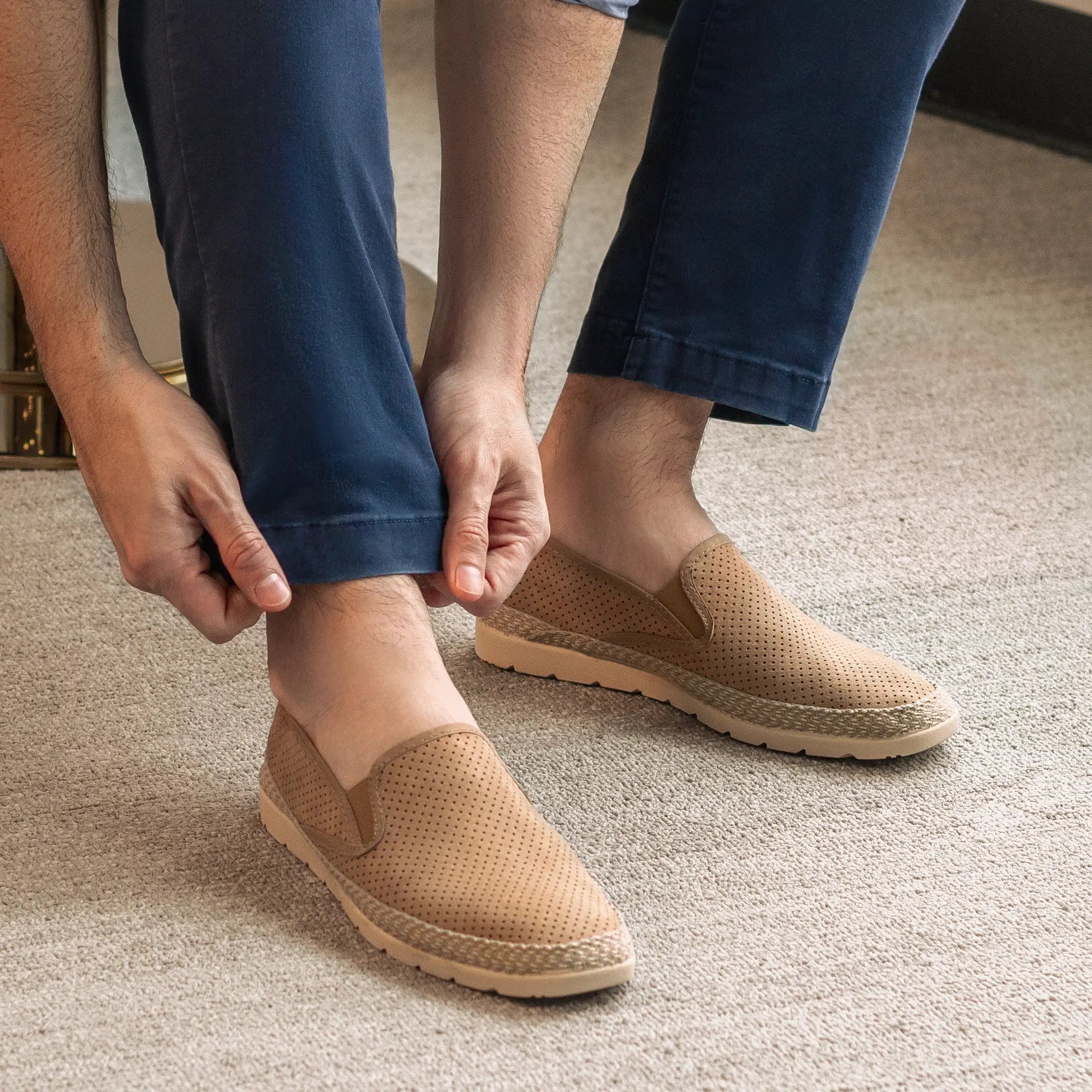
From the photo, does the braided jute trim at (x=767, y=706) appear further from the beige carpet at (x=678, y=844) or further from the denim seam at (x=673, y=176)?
the denim seam at (x=673, y=176)

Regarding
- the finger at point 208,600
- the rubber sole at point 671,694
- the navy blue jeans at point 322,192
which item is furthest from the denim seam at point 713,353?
the finger at point 208,600

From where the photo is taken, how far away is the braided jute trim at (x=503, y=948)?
0.67m

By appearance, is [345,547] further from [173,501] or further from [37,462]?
[37,462]

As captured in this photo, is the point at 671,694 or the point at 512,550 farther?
the point at 671,694

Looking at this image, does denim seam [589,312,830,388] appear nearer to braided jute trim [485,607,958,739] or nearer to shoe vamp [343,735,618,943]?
braided jute trim [485,607,958,739]

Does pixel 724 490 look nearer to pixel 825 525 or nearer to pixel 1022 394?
pixel 825 525

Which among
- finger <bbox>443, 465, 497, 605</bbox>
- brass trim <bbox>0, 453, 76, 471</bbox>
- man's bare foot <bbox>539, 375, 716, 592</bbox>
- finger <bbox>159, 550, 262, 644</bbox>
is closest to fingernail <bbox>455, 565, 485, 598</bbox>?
finger <bbox>443, 465, 497, 605</bbox>

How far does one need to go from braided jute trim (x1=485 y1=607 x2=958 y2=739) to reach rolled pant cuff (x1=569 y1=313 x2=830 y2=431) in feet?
0.59

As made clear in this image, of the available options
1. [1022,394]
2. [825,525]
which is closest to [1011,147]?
[1022,394]

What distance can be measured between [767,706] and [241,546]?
37 cm

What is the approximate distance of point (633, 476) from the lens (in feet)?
2.98

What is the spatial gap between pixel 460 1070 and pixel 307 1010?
0.28 ft

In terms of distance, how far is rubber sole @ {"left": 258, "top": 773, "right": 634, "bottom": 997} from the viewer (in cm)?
67

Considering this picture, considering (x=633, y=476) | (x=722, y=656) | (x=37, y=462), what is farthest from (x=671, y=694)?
(x=37, y=462)
